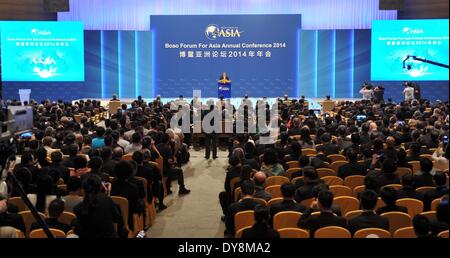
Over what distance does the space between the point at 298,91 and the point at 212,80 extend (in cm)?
367

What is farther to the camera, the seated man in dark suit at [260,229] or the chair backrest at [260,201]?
the chair backrest at [260,201]

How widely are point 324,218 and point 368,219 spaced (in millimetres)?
373

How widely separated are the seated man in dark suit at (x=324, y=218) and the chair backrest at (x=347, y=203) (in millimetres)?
830

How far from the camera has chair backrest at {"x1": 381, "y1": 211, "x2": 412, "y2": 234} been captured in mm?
4949

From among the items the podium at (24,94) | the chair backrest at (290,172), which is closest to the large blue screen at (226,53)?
the podium at (24,94)

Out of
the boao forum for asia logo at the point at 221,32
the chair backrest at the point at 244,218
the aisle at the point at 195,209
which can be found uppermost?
the boao forum for asia logo at the point at 221,32

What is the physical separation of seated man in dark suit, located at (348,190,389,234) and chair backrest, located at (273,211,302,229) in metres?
0.49

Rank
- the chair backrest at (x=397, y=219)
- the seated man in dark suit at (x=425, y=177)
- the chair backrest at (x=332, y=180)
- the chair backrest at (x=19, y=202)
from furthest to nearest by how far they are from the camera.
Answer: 1. the chair backrest at (x=332, y=180)
2. the seated man in dark suit at (x=425, y=177)
3. the chair backrest at (x=19, y=202)
4. the chair backrest at (x=397, y=219)

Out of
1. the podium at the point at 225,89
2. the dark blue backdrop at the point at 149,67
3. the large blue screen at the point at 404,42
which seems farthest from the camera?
the dark blue backdrop at the point at 149,67

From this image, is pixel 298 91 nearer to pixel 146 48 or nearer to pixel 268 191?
pixel 146 48

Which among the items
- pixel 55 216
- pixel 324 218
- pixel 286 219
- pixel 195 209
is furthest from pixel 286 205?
pixel 195 209

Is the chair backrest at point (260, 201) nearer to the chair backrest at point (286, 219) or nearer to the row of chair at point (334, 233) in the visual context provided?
the chair backrest at point (286, 219)

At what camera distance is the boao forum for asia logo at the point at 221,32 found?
74.3 ft
